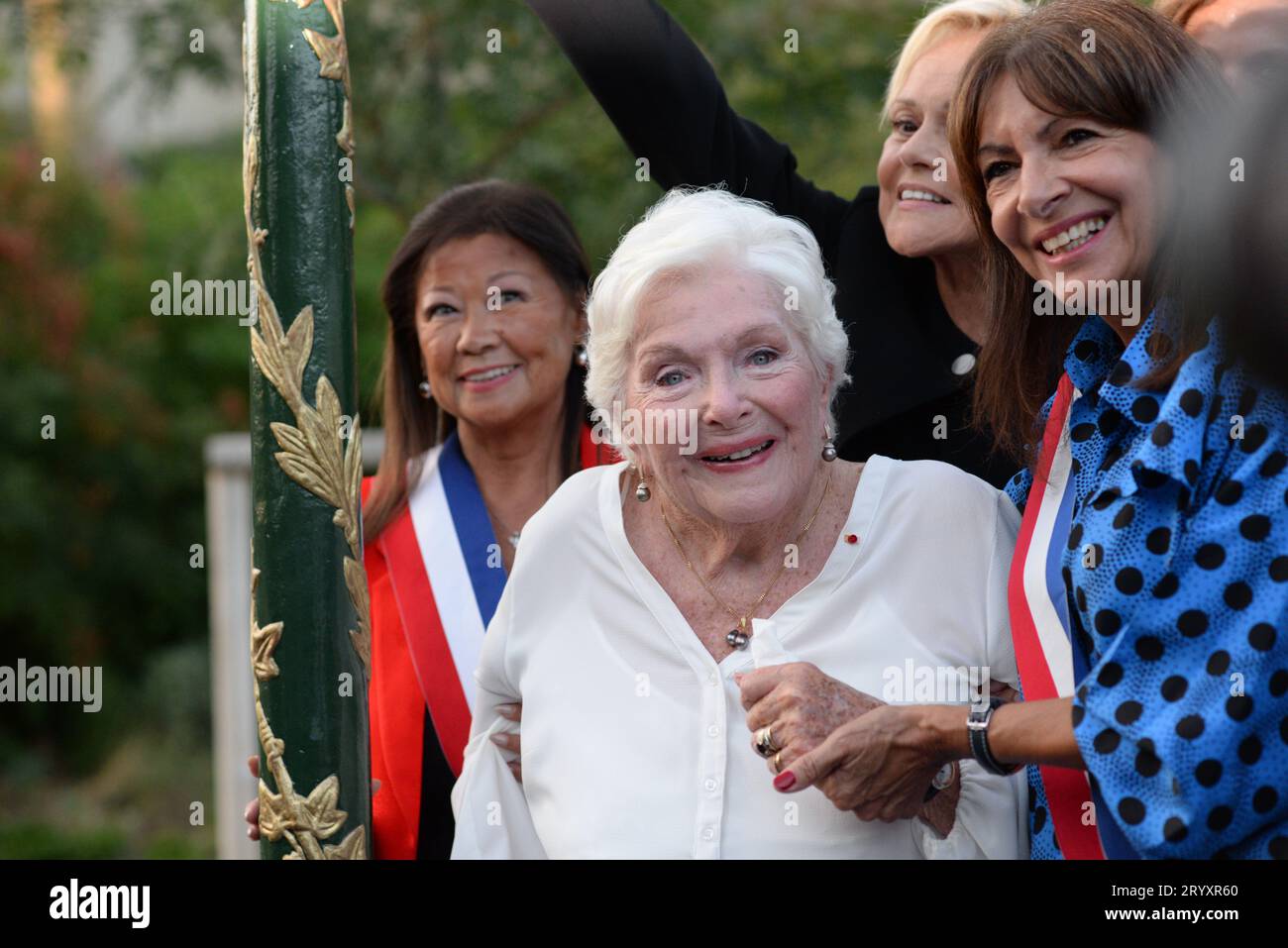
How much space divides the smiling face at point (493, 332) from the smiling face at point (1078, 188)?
133 cm

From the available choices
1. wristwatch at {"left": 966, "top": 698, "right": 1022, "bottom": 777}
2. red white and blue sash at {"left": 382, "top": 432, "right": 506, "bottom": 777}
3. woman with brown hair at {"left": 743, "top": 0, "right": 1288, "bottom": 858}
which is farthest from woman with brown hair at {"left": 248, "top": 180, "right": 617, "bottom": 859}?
wristwatch at {"left": 966, "top": 698, "right": 1022, "bottom": 777}

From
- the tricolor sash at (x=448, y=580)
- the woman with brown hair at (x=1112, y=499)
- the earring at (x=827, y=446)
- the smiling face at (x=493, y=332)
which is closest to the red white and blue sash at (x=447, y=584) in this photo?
the tricolor sash at (x=448, y=580)

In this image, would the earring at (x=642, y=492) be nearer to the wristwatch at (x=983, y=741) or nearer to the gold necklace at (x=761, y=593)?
the gold necklace at (x=761, y=593)

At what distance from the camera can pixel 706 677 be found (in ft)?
7.96

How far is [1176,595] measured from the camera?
6.40ft

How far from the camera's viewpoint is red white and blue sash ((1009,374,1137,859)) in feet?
7.22

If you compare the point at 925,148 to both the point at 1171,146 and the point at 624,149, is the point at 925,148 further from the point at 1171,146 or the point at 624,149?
the point at 624,149

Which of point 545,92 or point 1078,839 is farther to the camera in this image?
point 545,92

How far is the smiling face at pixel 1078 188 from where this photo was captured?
2.22 meters

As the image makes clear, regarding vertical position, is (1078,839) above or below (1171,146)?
below

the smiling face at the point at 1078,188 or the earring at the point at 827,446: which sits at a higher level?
the smiling face at the point at 1078,188

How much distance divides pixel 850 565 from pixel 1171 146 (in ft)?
2.51

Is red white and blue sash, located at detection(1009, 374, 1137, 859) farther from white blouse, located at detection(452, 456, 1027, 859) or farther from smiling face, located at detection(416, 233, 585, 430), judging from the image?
smiling face, located at detection(416, 233, 585, 430)
